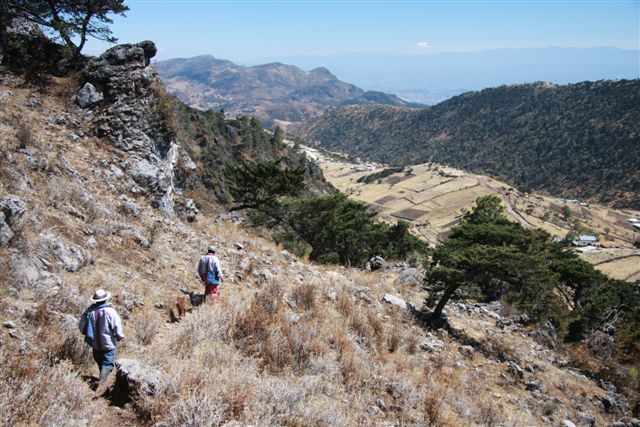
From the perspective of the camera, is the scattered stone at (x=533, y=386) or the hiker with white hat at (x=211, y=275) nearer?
the hiker with white hat at (x=211, y=275)

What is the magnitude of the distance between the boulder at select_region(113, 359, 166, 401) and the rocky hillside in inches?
1.0

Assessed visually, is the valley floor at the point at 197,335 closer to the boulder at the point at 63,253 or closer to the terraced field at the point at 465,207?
the boulder at the point at 63,253

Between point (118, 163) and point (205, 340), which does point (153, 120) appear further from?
point (205, 340)

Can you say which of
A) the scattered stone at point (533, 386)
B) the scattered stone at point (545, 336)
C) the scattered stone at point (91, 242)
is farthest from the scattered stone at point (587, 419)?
the scattered stone at point (91, 242)

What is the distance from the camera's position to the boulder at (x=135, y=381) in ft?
15.3

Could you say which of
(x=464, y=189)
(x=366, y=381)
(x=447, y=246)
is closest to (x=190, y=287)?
(x=366, y=381)

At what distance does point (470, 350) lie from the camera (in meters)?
11.9

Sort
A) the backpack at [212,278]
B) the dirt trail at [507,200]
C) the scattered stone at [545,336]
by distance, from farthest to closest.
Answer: the dirt trail at [507,200] → the scattered stone at [545,336] → the backpack at [212,278]

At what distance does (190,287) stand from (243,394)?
5245mm

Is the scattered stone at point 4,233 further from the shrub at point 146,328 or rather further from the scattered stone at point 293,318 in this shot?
the scattered stone at point 293,318

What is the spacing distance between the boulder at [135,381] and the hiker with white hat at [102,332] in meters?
0.29

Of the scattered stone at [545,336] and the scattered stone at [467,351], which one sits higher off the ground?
the scattered stone at [467,351]

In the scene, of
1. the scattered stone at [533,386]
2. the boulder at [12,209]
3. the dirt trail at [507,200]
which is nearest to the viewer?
the boulder at [12,209]

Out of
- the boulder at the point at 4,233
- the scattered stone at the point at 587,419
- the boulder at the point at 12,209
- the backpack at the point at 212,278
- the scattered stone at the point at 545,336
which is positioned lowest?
the scattered stone at the point at 545,336
